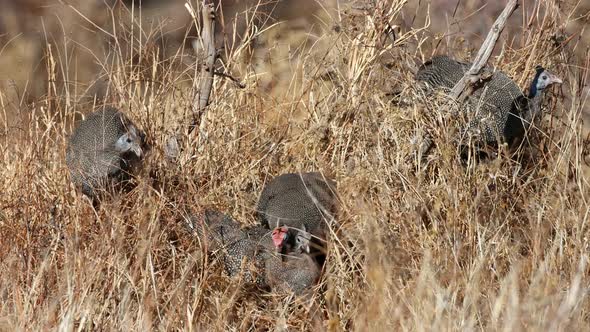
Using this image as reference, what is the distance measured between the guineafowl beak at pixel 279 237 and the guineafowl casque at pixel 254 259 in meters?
0.03

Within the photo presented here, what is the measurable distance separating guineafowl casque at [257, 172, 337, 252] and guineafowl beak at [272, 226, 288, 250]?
0.02m

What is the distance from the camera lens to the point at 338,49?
4.91 meters

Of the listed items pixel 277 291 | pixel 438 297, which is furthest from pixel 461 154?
pixel 438 297

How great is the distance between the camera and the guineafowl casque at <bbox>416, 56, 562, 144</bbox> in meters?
4.55

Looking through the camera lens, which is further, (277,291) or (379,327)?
(277,291)

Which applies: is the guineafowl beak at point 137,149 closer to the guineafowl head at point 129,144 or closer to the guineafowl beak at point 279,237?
the guineafowl head at point 129,144

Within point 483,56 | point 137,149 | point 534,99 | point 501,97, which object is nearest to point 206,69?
point 137,149

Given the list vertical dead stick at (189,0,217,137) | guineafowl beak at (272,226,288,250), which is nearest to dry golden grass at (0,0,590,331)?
vertical dead stick at (189,0,217,137)

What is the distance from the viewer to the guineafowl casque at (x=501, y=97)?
14.9 ft

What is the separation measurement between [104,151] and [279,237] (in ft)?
2.62

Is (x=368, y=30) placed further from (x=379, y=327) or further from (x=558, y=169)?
(x=379, y=327)

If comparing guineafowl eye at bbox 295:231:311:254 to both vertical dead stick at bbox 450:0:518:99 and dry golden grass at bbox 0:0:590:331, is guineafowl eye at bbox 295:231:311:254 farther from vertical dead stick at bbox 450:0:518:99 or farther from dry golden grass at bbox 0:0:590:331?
vertical dead stick at bbox 450:0:518:99

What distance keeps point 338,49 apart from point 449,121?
80 cm

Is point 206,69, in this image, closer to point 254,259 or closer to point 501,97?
point 254,259
